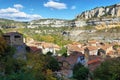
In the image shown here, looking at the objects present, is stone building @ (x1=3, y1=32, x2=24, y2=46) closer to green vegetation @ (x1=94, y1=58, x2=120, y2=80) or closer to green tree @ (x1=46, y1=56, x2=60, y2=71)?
green tree @ (x1=46, y1=56, x2=60, y2=71)

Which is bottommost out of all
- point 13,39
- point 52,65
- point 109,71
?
point 52,65

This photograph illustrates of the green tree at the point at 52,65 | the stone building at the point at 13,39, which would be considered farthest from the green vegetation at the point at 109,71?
the stone building at the point at 13,39

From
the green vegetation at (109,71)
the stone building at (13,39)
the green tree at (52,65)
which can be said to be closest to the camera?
the green vegetation at (109,71)

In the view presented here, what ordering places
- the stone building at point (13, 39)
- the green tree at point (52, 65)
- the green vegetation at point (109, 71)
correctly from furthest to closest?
the green tree at point (52, 65) → the stone building at point (13, 39) → the green vegetation at point (109, 71)

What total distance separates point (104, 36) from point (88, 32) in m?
15.3

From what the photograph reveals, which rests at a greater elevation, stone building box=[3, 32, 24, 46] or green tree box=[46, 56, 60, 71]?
stone building box=[3, 32, 24, 46]

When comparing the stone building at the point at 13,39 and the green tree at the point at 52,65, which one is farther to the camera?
the green tree at the point at 52,65

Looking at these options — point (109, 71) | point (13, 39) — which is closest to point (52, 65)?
point (13, 39)

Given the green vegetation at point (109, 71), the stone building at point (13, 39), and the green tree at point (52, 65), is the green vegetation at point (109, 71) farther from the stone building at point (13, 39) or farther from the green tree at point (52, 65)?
the stone building at point (13, 39)

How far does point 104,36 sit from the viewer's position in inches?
5271

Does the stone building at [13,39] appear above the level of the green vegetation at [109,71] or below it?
above

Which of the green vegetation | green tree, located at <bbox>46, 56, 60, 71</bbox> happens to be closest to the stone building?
green tree, located at <bbox>46, 56, 60, 71</bbox>

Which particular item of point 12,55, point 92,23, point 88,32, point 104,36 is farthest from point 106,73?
point 92,23

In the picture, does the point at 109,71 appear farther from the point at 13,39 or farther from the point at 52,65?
the point at 13,39
